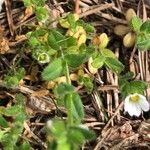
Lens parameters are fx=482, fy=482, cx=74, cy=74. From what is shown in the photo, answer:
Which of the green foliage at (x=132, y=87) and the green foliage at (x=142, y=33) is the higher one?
the green foliage at (x=142, y=33)

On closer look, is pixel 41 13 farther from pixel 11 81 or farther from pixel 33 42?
pixel 11 81

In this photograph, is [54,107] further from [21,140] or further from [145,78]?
[145,78]

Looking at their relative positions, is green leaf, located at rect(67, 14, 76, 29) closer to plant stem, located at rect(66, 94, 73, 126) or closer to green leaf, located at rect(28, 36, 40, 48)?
green leaf, located at rect(28, 36, 40, 48)

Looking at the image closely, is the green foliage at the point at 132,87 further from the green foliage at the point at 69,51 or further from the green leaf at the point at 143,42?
the green leaf at the point at 143,42

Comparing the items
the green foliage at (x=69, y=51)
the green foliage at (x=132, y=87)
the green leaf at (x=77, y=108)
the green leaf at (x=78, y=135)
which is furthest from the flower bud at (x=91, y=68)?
the green leaf at (x=78, y=135)

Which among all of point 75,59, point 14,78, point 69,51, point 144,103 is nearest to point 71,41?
point 69,51

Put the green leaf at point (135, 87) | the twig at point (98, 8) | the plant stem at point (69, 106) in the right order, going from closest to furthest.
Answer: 1. the plant stem at point (69, 106)
2. the green leaf at point (135, 87)
3. the twig at point (98, 8)
